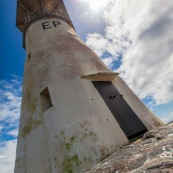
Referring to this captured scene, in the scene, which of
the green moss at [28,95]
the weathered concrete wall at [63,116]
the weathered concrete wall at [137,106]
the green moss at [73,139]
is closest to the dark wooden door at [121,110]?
the weathered concrete wall at [137,106]

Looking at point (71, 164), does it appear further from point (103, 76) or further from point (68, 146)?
point (103, 76)

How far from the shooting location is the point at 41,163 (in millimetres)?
6195

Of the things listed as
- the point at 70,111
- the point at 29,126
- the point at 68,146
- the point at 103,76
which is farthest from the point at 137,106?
the point at 29,126

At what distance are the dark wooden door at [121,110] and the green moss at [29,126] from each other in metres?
3.13

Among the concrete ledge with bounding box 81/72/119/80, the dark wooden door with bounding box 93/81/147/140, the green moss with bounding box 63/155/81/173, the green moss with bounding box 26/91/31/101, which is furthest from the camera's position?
the green moss with bounding box 26/91/31/101

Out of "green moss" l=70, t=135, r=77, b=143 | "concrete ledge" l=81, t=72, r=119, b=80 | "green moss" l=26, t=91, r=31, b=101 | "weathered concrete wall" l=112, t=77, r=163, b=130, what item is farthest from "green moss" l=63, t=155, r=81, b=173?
"green moss" l=26, t=91, r=31, b=101

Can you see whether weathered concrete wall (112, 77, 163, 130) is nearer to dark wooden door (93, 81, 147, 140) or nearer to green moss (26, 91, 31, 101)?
dark wooden door (93, 81, 147, 140)

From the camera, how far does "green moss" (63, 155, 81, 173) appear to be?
16.6ft

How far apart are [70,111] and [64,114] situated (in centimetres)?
26

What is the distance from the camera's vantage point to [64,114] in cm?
622

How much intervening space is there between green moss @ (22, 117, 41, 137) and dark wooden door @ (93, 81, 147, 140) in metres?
3.13

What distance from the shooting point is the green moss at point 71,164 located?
5059 millimetres

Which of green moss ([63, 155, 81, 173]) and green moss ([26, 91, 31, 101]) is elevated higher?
green moss ([26, 91, 31, 101])

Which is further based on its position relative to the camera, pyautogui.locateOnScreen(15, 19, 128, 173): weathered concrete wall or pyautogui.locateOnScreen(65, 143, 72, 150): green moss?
pyautogui.locateOnScreen(65, 143, 72, 150): green moss
